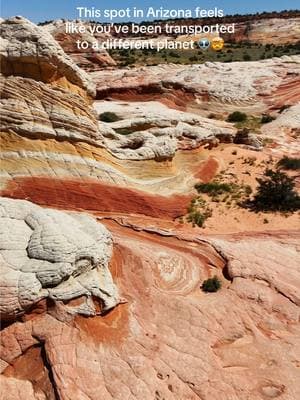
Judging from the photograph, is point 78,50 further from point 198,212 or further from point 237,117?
point 198,212

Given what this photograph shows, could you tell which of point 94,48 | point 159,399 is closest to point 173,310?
point 159,399

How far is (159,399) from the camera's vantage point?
29.5 ft

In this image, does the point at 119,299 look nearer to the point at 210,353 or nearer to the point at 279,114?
the point at 210,353

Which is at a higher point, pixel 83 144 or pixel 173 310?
pixel 83 144

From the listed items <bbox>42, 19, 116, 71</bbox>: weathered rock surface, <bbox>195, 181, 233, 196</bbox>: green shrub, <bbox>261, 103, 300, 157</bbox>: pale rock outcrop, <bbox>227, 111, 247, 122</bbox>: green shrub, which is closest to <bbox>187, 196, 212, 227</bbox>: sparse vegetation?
<bbox>195, 181, 233, 196</bbox>: green shrub

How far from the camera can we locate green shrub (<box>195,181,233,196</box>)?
18906 mm

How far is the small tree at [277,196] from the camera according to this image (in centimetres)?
1753

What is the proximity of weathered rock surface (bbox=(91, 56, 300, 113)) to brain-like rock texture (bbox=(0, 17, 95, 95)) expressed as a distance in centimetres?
1688

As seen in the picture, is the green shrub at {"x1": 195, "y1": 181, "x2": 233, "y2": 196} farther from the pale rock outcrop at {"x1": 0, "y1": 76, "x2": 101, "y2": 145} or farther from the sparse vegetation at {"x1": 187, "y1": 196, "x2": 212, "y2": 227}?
the pale rock outcrop at {"x1": 0, "y1": 76, "x2": 101, "y2": 145}

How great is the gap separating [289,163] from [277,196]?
4.11 metres

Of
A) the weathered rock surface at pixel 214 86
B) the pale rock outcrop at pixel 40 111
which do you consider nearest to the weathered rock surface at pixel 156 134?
the pale rock outcrop at pixel 40 111

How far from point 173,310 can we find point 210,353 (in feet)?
4.85

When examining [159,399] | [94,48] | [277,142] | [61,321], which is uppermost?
[94,48]

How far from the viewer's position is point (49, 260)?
10.6 meters
